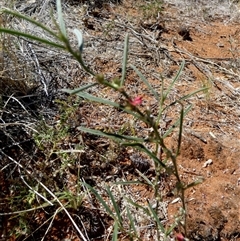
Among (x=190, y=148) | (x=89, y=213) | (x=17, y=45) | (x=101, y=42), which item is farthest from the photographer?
(x=101, y=42)

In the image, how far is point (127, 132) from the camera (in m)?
2.03

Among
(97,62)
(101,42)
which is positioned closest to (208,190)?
(97,62)

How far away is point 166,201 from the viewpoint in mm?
1810

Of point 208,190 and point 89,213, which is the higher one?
point 208,190

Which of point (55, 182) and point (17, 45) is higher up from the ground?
point (17, 45)

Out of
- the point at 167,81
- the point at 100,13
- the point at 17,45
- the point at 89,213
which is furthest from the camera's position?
the point at 100,13

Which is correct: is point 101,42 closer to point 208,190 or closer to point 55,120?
point 55,120

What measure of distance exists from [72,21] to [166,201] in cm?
145

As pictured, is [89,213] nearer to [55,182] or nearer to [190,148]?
[55,182]

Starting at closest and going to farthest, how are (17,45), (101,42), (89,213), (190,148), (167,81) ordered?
(89,213) → (190,148) → (17,45) → (167,81) → (101,42)

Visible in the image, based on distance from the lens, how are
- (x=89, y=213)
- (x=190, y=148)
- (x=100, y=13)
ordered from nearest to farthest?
(x=89, y=213) < (x=190, y=148) < (x=100, y=13)

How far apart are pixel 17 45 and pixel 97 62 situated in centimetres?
46

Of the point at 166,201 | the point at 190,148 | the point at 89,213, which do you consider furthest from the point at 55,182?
the point at 190,148

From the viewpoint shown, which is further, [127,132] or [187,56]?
[187,56]
